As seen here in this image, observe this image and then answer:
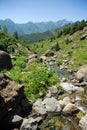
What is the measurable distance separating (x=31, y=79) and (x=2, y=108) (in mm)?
14912

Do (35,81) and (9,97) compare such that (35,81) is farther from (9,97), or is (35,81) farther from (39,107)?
(9,97)

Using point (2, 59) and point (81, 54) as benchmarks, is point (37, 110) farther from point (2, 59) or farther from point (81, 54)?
point (81, 54)

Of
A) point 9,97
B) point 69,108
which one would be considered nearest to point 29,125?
point 9,97

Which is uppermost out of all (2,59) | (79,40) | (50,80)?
(2,59)

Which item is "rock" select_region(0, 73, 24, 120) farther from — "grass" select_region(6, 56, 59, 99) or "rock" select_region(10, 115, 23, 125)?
"grass" select_region(6, 56, 59, 99)

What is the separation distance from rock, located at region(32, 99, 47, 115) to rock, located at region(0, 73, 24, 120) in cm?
243

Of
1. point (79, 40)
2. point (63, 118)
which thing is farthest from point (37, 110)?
point (79, 40)

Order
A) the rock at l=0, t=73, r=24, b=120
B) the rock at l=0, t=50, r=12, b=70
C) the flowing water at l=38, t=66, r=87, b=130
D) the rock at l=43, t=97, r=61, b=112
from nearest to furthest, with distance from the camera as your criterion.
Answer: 1. the rock at l=0, t=73, r=24, b=120
2. the flowing water at l=38, t=66, r=87, b=130
3. the rock at l=43, t=97, r=61, b=112
4. the rock at l=0, t=50, r=12, b=70

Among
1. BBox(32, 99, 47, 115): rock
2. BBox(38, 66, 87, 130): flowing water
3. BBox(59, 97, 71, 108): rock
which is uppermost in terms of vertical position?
BBox(32, 99, 47, 115): rock

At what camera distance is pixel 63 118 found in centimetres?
2650

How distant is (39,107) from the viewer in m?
28.7

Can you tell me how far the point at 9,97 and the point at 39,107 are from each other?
4.95 m

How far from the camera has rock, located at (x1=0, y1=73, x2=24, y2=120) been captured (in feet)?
78.8

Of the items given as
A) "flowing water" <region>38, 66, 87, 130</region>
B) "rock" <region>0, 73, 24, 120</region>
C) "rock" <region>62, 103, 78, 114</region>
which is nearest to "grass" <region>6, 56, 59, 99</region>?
"rock" <region>0, 73, 24, 120</region>
